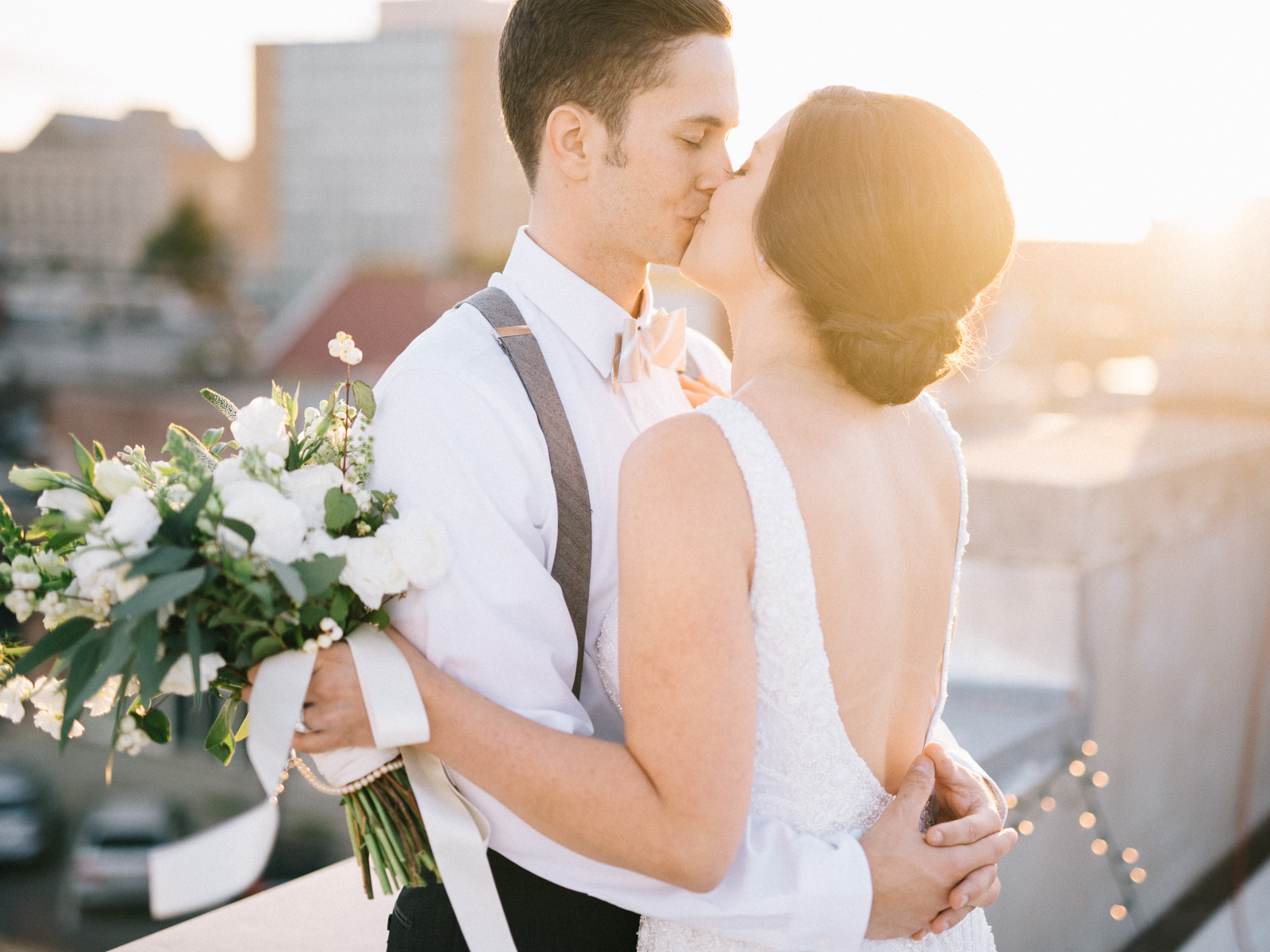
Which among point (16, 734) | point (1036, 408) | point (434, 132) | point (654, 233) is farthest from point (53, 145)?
point (654, 233)

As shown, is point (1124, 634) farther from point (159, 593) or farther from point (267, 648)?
point (159, 593)

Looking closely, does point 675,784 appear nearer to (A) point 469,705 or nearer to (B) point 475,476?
(A) point 469,705

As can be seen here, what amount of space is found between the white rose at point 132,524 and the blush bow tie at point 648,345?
0.84 m

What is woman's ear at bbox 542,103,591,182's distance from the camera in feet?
6.82

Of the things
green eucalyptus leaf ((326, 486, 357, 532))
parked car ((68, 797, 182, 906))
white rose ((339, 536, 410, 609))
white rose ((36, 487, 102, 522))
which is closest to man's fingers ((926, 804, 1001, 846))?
white rose ((339, 536, 410, 609))

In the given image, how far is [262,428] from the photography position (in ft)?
5.61

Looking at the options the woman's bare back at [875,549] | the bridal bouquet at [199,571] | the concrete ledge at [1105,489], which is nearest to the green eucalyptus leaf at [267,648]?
the bridal bouquet at [199,571]

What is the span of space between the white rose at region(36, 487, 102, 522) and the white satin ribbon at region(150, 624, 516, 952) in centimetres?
32

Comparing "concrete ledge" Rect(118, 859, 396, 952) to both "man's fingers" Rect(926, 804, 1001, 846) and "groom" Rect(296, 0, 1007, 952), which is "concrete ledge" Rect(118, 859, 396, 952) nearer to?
"groom" Rect(296, 0, 1007, 952)

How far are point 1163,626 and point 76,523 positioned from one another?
402cm

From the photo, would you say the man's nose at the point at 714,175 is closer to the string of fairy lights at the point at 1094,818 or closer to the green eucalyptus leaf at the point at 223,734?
the green eucalyptus leaf at the point at 223,734

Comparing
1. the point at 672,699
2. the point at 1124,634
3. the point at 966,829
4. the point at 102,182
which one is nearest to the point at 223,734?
the point at 672,699

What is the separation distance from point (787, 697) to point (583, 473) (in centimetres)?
47

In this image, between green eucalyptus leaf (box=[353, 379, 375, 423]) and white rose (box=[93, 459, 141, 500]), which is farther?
green eucalyptus leaf (box=[353, 379, 375, 423])
